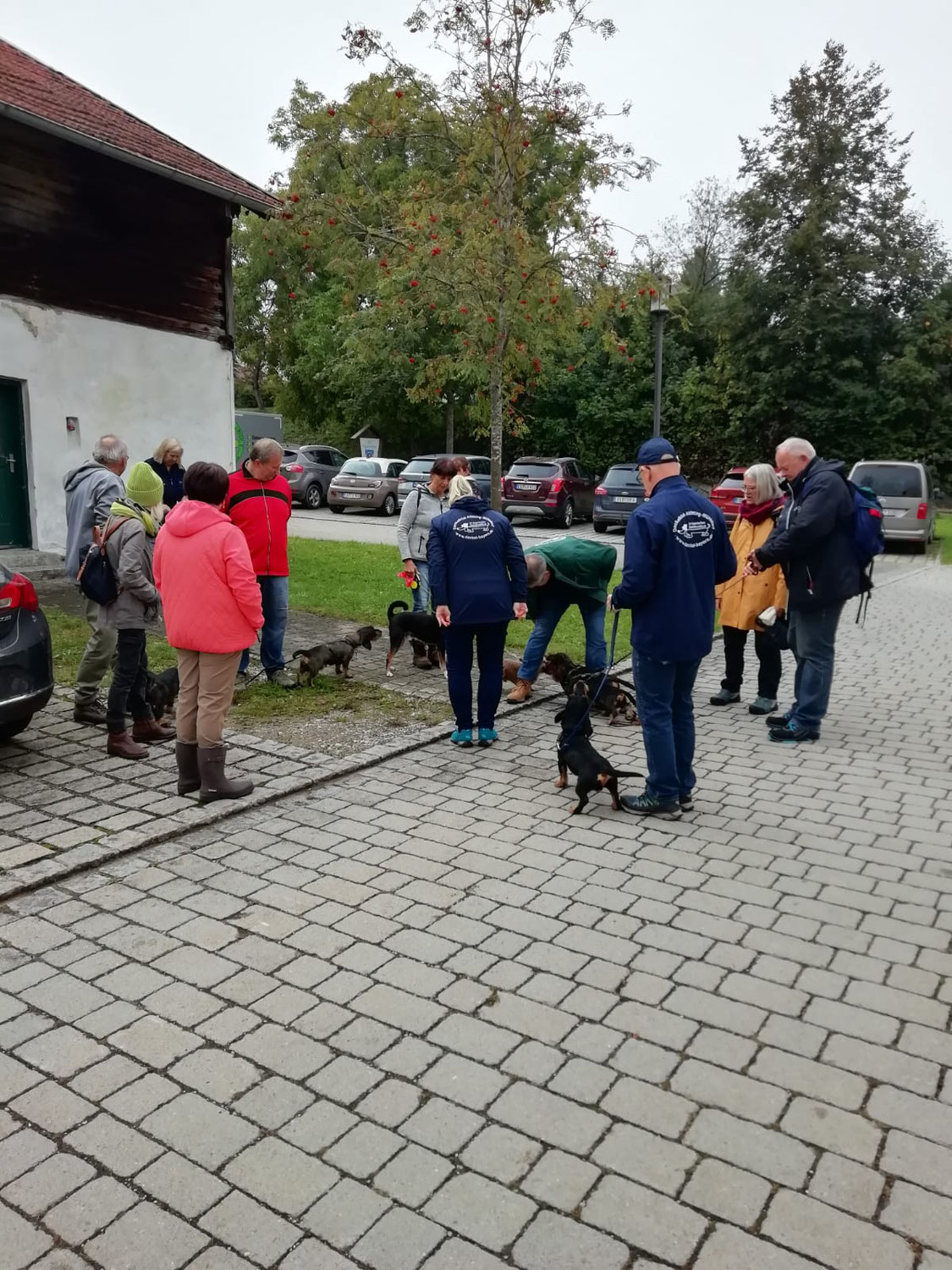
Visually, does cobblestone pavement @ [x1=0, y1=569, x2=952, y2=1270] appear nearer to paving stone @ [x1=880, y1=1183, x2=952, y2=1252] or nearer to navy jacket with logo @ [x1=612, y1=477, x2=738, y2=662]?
paving stone @ [x1=880, y1=1183, x2=952, y2=1252]

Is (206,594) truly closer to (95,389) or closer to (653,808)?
(653,808)

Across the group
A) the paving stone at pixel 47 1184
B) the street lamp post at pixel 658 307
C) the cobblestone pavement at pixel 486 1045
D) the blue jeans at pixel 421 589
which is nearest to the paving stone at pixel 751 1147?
the cobblestone pavement at pixel 486 1045

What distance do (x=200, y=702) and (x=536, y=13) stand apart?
10673mm

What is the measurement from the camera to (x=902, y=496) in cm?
1983

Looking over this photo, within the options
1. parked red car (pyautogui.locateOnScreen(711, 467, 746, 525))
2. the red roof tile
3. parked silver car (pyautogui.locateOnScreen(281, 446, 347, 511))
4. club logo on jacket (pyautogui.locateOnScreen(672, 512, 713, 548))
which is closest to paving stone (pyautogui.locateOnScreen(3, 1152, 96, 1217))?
club logo on jacket (pyautogui.locateOnScreen(672, 512, 713, 548))

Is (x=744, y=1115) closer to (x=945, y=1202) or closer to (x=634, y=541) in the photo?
(x=945, y=1202)

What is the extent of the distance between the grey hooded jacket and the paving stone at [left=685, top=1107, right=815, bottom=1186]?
15.6 feet

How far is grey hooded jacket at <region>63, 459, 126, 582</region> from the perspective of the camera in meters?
5.94

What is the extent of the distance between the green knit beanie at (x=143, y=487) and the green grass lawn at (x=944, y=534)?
58.1 feet

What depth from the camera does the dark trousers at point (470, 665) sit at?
6113mm

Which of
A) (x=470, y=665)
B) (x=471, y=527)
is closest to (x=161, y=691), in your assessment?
(x=470, y=665)

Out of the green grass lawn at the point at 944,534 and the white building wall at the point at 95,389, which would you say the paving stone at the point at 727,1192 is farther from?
the green grass lawn at the point at 944,534

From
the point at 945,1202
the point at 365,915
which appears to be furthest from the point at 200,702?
the point at 945,1202

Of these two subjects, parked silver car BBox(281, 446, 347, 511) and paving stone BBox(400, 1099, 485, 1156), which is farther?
parked silver car BBox(281, 446, 347, 511)
